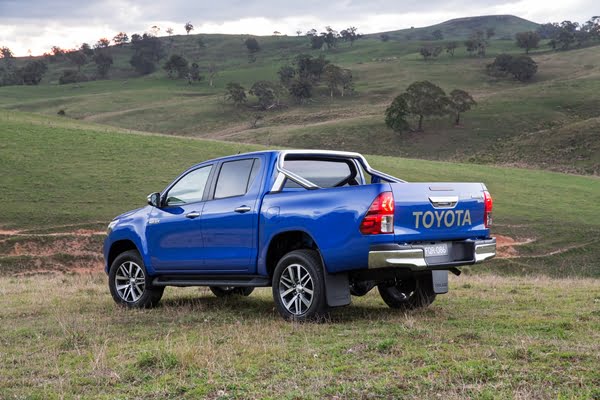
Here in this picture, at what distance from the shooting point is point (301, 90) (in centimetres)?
10981

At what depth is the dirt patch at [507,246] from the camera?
2850 cm

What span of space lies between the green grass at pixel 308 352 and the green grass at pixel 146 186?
16151mm

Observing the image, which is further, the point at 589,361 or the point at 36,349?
the point at 36,349

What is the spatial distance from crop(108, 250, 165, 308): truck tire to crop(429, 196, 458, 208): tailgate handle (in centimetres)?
481

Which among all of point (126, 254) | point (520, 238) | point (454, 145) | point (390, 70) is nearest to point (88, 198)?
point (520, 238)

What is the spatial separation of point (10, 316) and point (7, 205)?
21930 millimetres

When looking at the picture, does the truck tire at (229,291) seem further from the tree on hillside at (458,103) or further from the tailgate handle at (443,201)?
the tree on hillside at (458,103)

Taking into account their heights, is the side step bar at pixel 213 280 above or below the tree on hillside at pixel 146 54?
below

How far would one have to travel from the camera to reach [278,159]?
32.9ft

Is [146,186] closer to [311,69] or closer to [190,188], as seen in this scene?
[190,188]

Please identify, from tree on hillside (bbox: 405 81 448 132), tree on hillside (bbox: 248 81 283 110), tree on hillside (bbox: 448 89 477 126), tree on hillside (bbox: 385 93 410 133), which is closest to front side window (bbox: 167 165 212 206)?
tree on hillside (bbox: 385 93 410 133)

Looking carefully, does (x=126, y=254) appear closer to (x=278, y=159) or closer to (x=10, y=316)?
(x=10, y=316)

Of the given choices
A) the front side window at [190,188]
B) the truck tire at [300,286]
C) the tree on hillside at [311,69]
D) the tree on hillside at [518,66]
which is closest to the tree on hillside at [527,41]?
the tree on hillside at [518,66]

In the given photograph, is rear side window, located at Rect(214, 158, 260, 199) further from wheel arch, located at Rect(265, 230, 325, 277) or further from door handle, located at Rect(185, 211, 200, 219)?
wheel arch, located at Rect(265, 230, 325, 277)
